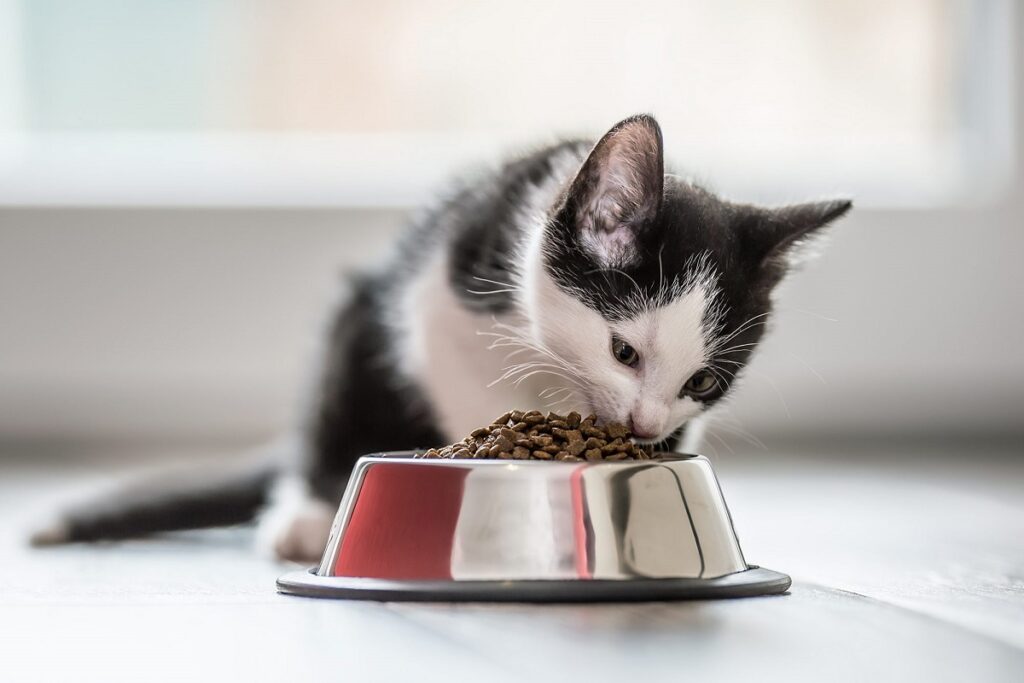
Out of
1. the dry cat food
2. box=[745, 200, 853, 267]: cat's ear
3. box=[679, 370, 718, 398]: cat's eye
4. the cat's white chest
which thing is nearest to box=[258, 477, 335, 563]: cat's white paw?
the cat's white chest

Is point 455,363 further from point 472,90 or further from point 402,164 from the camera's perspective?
point 472,90

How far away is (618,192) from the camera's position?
1434 millimetres

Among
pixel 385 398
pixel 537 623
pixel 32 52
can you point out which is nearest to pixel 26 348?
pixel 32 52

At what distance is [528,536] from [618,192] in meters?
0.48

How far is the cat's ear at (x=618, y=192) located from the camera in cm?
138

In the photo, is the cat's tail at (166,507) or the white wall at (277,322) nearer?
the cat's tail at (166,507)

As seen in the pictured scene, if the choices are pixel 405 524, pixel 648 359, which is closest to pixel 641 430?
pixel 648 359

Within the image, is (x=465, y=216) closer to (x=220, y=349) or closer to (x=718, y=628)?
(x=718, y=628)

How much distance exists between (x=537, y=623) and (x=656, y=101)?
2.83 m

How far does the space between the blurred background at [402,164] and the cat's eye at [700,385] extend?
2.07 m

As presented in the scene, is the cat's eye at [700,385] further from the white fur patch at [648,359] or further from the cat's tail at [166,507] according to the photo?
the cat's tail at [166,507]

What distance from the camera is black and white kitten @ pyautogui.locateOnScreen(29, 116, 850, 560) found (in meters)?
1.42

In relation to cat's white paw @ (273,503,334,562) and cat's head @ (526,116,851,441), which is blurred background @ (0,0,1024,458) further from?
cat's head @ (526,116,851,441)

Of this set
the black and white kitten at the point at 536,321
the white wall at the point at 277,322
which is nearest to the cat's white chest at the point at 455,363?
the black and white kitten at the point at 536,321
